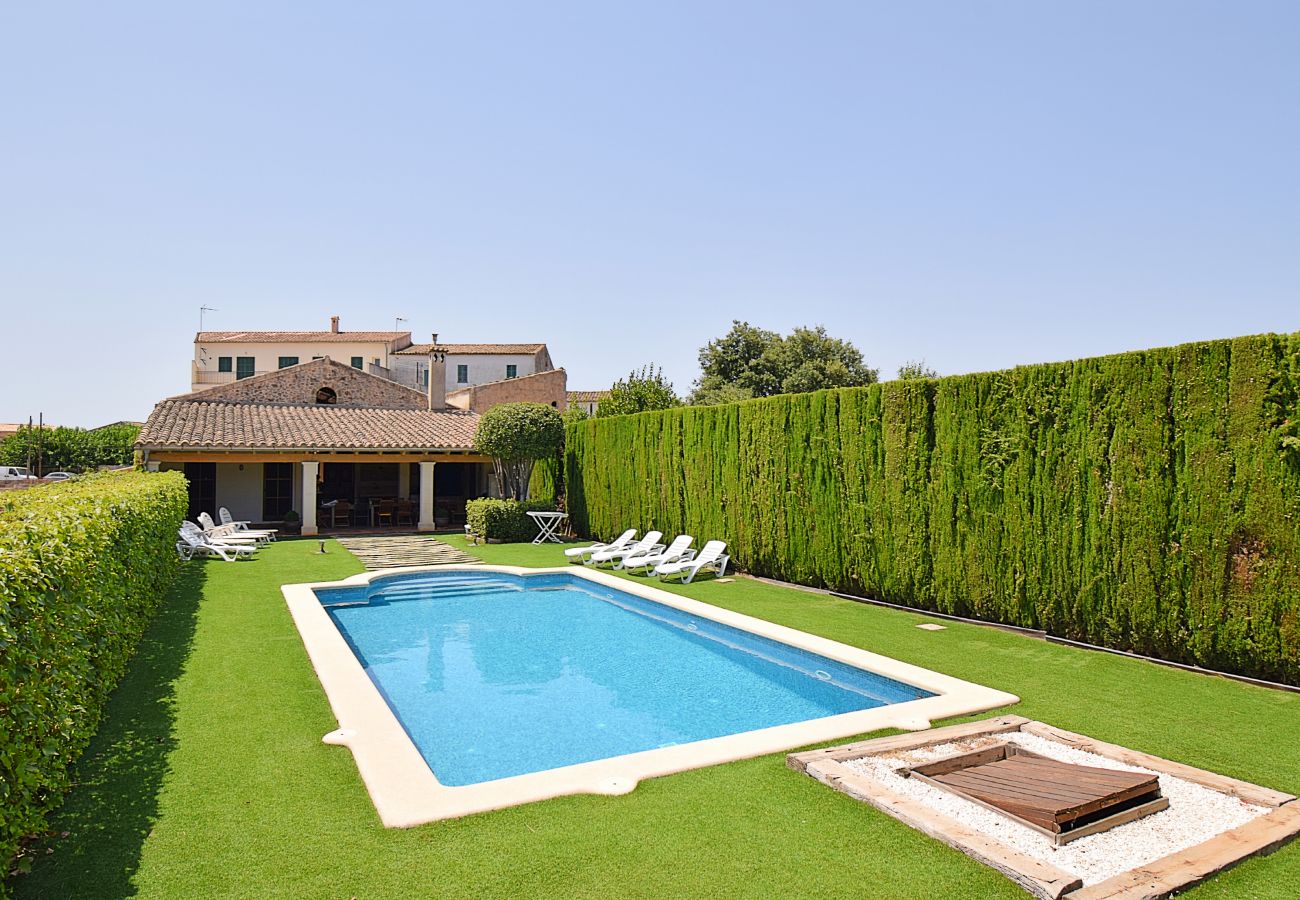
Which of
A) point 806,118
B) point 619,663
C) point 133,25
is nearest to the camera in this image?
point 619,663

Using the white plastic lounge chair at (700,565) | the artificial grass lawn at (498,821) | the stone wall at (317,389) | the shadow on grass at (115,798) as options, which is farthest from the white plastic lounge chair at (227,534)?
the artificial grass lawn at (498,821)

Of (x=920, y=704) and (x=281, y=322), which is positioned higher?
(x=281, y=322)

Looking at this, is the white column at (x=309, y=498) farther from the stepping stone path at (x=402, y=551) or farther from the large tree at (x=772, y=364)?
the large tree at (x=772, y=364)

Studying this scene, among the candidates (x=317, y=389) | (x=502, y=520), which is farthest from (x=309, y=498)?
(x=317, y=389)

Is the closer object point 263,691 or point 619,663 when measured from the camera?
point 263,691

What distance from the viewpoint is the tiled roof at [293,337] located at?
53.6 metres

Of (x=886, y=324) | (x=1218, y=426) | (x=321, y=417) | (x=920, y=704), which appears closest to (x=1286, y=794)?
(x=920, y=704)

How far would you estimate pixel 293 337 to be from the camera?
176 feet

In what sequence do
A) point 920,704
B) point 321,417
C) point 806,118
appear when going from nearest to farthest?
point 920,704
point 806,118
point 321,417

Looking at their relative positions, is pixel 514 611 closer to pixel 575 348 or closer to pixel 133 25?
pixel 133 25

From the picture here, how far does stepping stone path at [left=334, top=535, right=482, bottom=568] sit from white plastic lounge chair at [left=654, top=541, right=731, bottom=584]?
4834mm

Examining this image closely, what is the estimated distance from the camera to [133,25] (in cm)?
1195

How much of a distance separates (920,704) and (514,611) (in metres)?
7.80

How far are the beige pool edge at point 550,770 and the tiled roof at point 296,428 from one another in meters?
15.3
